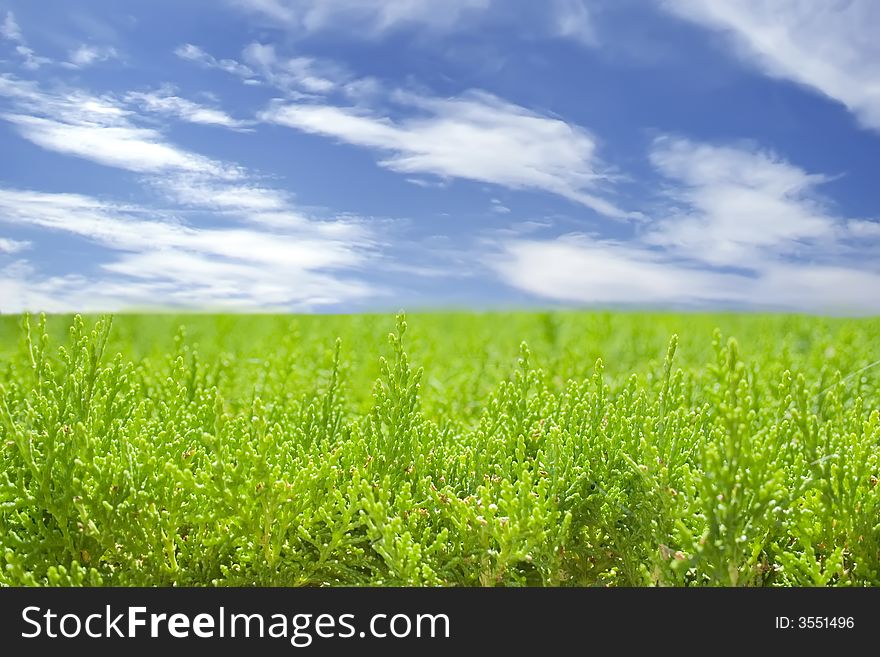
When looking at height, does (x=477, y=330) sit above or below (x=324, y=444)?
above

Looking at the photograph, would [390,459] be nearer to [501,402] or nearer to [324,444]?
[324,444]
